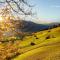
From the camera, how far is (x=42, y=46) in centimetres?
1836

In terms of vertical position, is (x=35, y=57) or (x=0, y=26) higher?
(x=0, y=26)

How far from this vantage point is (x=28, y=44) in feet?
63.6

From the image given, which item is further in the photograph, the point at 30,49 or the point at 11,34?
the point at 30,49

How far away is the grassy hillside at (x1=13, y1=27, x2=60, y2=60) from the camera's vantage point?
54.1 feet

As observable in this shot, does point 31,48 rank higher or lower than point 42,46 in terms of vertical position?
lower

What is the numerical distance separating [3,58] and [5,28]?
216 cm

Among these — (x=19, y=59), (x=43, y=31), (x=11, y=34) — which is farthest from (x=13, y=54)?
(x=43, y=31)

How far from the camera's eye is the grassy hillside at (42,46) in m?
16.5

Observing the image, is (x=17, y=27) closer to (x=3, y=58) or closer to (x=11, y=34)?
(x=11, y=34)

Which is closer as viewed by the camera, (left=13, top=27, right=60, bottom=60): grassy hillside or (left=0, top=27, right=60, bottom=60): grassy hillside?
(left=13, top=27, right=60, bottom=60): grassy hillside

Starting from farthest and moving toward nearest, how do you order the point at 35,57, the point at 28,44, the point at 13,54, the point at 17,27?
1. the point at 28,44
2. the point at 13,54
3. the point at 35,57
4. the point at 17,27

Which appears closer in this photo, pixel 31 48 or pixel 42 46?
pixel 42 46

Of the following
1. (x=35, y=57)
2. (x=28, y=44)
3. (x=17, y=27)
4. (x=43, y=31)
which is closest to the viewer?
(x=17, y=27)

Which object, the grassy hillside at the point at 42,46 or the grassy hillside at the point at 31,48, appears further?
the grassy hillside at the point at 31,48
